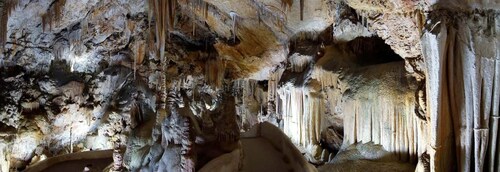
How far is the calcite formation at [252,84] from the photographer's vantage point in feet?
20.4

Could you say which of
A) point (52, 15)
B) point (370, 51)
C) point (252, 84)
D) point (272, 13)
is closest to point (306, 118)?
point (370, 51)

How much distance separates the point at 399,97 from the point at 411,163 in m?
1.28

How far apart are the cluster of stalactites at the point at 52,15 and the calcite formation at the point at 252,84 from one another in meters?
0.04

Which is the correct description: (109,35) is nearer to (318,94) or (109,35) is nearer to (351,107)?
(318,94)

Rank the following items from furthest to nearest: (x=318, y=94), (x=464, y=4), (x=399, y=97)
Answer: (x=318, y=94) → (x=399, y=97) → (x=464, y=4)

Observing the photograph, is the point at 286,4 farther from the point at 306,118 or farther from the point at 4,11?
the point at 4,11

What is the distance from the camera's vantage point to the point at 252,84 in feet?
59.2

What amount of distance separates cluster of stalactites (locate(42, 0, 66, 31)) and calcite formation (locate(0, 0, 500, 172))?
0.04 metres

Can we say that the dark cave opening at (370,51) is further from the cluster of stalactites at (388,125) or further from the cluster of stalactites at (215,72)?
the cluster of stalactites at (215,72)

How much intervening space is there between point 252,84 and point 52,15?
835 cm

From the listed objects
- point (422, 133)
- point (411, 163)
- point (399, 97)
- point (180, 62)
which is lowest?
point (411, 163)

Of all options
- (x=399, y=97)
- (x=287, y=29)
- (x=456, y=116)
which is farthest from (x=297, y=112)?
(x=456, y=116)

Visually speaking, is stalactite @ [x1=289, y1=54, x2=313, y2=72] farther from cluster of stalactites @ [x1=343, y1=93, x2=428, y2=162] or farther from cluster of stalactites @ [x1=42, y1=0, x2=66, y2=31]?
cluster of stalactites @ [x1=42, y1=0, x2=66, y2=31]

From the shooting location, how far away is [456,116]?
648 centimetres
